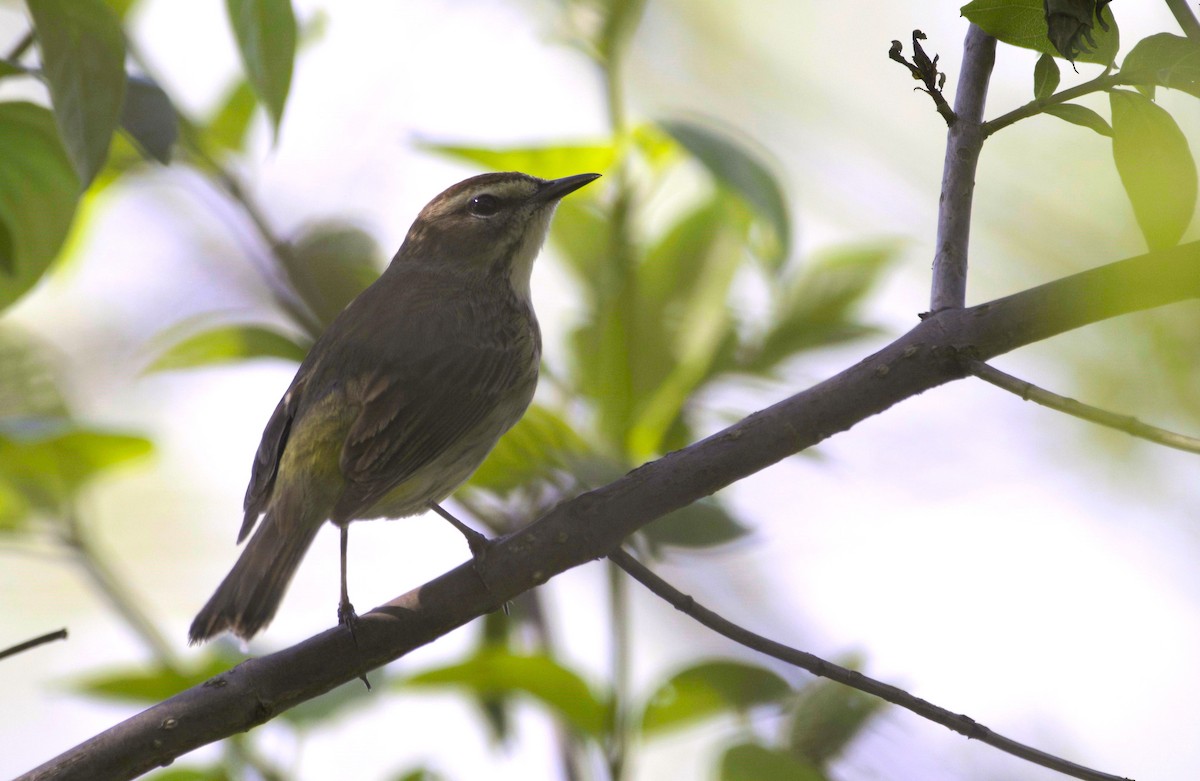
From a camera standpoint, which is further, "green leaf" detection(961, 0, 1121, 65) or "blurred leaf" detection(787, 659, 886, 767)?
"blurred leaf" detection(787, 659, 886, 767)

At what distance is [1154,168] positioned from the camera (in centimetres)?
173

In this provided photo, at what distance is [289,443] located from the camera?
372cm

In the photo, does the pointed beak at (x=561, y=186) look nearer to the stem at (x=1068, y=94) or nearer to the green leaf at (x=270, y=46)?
the green leaf at (x=270, y=46)

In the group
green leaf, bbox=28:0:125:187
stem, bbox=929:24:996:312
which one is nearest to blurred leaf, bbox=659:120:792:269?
stem, bbox=929:24:996:312

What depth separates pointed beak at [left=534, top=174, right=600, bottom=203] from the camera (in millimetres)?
3736

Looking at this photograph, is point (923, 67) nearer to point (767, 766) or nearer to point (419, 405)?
point (767, 766)

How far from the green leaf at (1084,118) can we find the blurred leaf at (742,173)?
39.0 inches

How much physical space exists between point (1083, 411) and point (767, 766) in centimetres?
93

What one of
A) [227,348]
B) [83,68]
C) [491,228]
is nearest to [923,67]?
[83,68]

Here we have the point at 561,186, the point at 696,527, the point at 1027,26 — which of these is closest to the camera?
the point at 1027,26

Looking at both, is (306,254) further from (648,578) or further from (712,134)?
(648,578)

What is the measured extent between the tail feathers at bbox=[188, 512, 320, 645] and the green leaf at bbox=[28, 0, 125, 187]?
1.60 m

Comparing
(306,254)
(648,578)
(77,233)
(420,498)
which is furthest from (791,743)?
(77,233)

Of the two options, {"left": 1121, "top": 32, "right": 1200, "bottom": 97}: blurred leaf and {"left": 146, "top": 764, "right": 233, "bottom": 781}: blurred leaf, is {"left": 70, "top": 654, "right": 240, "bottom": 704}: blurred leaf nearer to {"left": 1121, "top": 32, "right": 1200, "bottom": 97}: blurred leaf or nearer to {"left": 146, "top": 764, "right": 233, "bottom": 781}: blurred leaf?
{"left": 146, "top": 764, "right": 233, "bottom": 781}: blurred leaf
